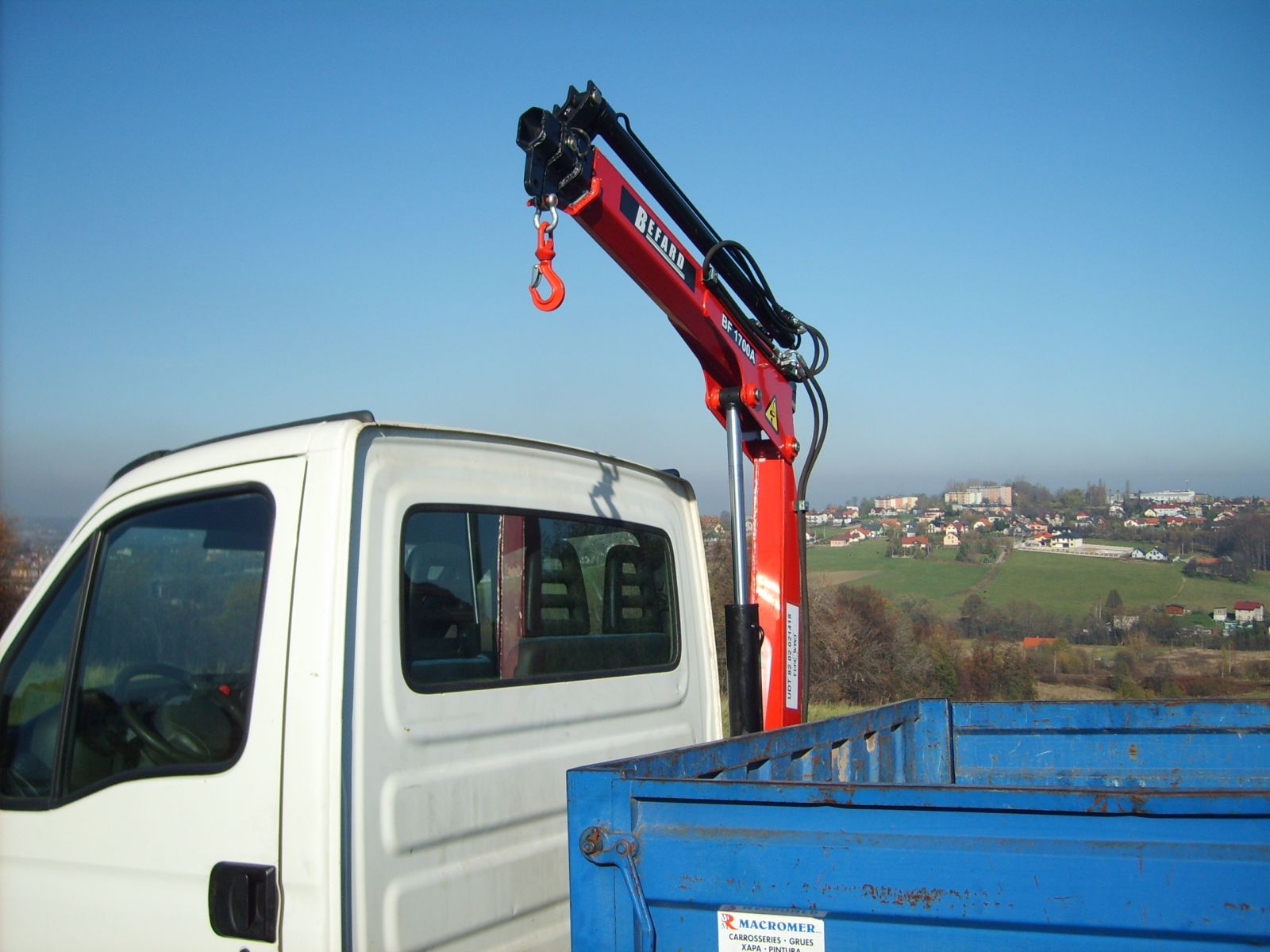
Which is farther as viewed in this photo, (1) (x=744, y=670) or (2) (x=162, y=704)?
(1) (x=744, y=670)

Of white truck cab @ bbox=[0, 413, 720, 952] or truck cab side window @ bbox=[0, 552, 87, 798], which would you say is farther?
truck cab side window @ bbox=[0, 552, 87, 798]

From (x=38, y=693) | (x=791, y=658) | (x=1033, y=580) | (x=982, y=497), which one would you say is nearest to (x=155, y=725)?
(x=38, y=693)

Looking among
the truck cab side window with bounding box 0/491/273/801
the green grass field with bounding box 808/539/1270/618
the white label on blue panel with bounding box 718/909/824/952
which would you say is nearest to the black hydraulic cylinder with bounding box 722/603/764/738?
the truck cab side window with bounding box 0/491/273/801

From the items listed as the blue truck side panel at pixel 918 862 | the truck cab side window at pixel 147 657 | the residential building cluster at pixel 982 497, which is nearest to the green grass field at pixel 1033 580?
the residential building cluster at pixel 982 497

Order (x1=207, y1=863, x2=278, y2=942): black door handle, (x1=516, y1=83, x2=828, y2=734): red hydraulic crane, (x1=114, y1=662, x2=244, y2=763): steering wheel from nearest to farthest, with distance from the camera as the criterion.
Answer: (x1=207, y1=863, x2=278, y2=942): black door handle, (x1=114, y1=662, x2=244, y2=763): steering wheel, (x1=516, y1=83, x2=828, y2=734): red hydraulic crane

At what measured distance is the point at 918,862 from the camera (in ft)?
5.71

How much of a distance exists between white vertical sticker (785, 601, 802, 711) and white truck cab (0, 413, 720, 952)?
1.50m

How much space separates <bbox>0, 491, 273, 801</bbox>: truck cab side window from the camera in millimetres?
2482

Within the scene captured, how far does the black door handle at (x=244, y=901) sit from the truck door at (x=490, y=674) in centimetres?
18

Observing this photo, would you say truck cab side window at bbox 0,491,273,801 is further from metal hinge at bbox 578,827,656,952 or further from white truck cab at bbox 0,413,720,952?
metal hinge at bbox 578,827,656,952

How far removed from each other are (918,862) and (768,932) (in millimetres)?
299

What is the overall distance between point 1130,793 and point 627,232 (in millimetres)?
2722

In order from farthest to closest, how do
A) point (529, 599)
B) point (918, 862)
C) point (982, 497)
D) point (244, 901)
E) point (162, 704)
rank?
point (982, 497) < point (529, 599) < point (162, 704) < point (244, 901) < point (918, 862)

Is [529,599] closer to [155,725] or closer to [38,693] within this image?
[155,725]
